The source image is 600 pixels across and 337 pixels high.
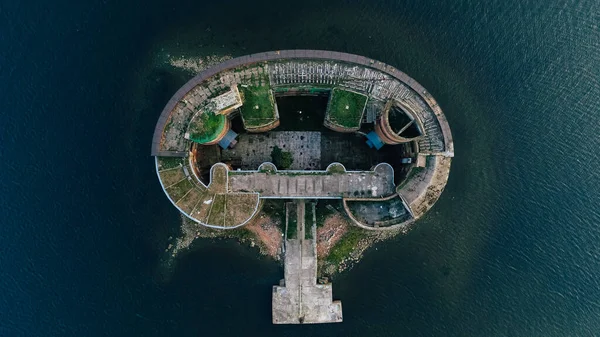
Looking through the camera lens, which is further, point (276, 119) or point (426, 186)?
point (276, 119)

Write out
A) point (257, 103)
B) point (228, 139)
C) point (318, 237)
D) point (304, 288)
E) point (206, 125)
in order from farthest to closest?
point (318, 237)
point (304, 288)
point (228, 139)
point (257, 103)
point (206, 125)

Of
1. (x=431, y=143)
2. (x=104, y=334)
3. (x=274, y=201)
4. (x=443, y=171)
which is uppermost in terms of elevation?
(x=431, y=143)

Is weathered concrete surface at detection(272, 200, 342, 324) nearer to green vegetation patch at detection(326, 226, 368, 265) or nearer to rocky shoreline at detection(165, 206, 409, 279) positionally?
rocky shoreline at detection(165, 206, 409, 279)

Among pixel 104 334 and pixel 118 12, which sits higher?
pixel 118 12

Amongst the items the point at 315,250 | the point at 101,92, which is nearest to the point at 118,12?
the point at 101,92

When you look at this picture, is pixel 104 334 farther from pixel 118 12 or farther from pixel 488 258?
pixel 488 258

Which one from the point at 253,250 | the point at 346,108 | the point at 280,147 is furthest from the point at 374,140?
the point at 253,250

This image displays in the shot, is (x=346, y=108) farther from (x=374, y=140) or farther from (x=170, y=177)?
(x=170, y=177)
